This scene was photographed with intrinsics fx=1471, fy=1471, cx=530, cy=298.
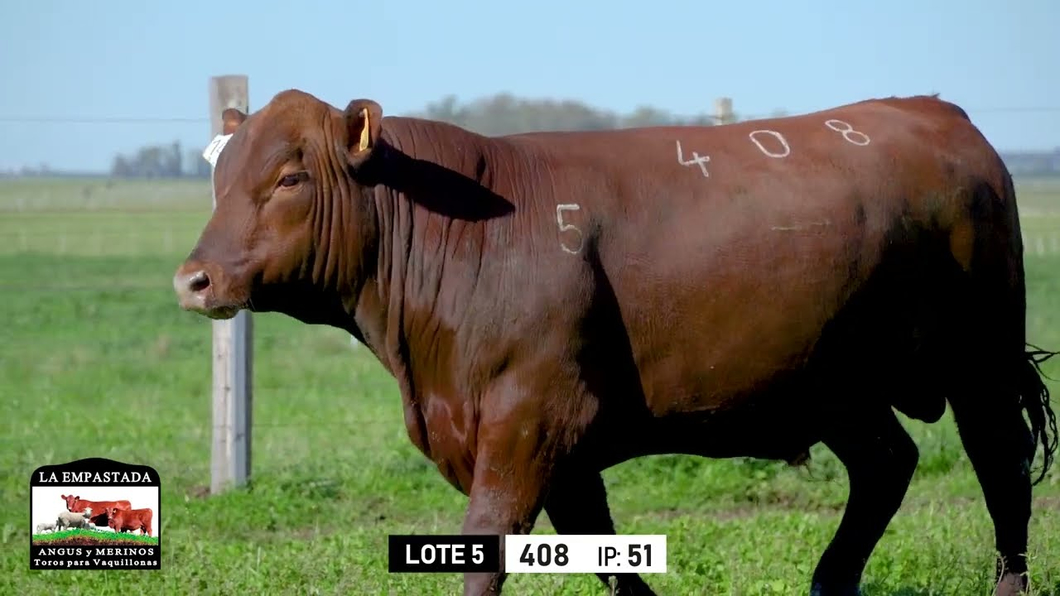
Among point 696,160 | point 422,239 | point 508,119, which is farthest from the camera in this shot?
point 508,119

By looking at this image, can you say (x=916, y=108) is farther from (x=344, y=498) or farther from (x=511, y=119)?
(x=511, y=119)

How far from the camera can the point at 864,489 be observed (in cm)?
637

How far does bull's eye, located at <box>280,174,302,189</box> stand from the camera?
5.03m

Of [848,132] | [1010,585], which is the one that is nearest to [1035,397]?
[1010,585]

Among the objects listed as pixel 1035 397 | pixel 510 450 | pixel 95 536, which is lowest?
pixel 95 536

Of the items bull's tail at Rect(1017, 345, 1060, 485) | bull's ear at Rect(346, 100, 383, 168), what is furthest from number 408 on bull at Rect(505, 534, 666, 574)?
bull's tail at Rect(1017, 345, 1060, 485)

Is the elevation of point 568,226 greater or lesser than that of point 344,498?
greater

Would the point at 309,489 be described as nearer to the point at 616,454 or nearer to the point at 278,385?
the point at 616,454

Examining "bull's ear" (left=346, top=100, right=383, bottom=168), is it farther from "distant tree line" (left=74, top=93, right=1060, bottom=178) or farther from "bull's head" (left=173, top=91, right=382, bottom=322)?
"distant tree line" (left=74, top=93, right=1060, bottom=178)

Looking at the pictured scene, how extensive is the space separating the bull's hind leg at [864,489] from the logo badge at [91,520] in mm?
2898

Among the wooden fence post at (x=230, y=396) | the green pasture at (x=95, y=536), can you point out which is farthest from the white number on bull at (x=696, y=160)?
the wooden fence post at (x=230, y=396)

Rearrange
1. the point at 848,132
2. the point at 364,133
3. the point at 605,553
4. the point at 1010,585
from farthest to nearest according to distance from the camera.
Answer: the point at 1010,585
the point at 848,132
the point at 605,553
the point at 364,133

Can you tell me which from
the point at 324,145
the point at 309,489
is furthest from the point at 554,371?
the point at 309,489

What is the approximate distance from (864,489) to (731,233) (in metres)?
1.68
